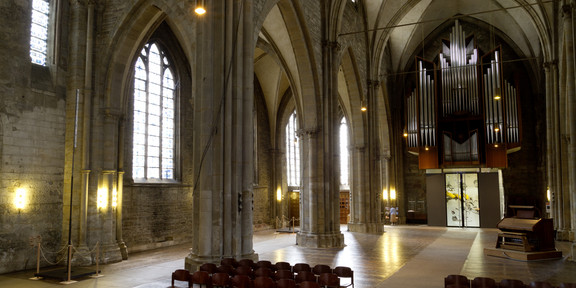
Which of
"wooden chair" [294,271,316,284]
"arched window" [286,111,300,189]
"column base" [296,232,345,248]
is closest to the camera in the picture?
"wooden chair" [294,271,316,284]

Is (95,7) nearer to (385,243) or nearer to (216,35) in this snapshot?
(216,35)

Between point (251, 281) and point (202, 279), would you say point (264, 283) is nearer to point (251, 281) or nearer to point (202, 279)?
Answer: point (251, 281)

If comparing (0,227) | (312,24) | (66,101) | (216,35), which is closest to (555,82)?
(312,24)

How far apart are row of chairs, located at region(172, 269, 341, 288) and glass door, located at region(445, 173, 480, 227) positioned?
879 inches

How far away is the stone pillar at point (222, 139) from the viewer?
1147 cm

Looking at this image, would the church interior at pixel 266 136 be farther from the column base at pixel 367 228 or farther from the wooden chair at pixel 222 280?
the wooden chair at pixel 222 280

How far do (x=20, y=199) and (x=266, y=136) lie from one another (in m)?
16.7

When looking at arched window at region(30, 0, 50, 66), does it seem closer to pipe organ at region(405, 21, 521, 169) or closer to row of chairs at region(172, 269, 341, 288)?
row of chairs at region(172, 269, 341, 288)

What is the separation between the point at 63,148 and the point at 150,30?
5.31 meters

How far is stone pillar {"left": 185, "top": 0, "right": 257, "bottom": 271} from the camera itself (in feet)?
37.6

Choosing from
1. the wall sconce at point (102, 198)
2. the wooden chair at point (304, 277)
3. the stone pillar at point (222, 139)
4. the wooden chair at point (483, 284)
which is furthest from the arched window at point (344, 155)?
the wooden chair at point (483, 284)

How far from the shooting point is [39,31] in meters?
15.1

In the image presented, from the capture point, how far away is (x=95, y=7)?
51.9 feet

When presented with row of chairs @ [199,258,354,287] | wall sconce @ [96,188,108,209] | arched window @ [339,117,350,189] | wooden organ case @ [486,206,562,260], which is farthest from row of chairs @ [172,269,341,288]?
arched window @ [339,117,350,189]
